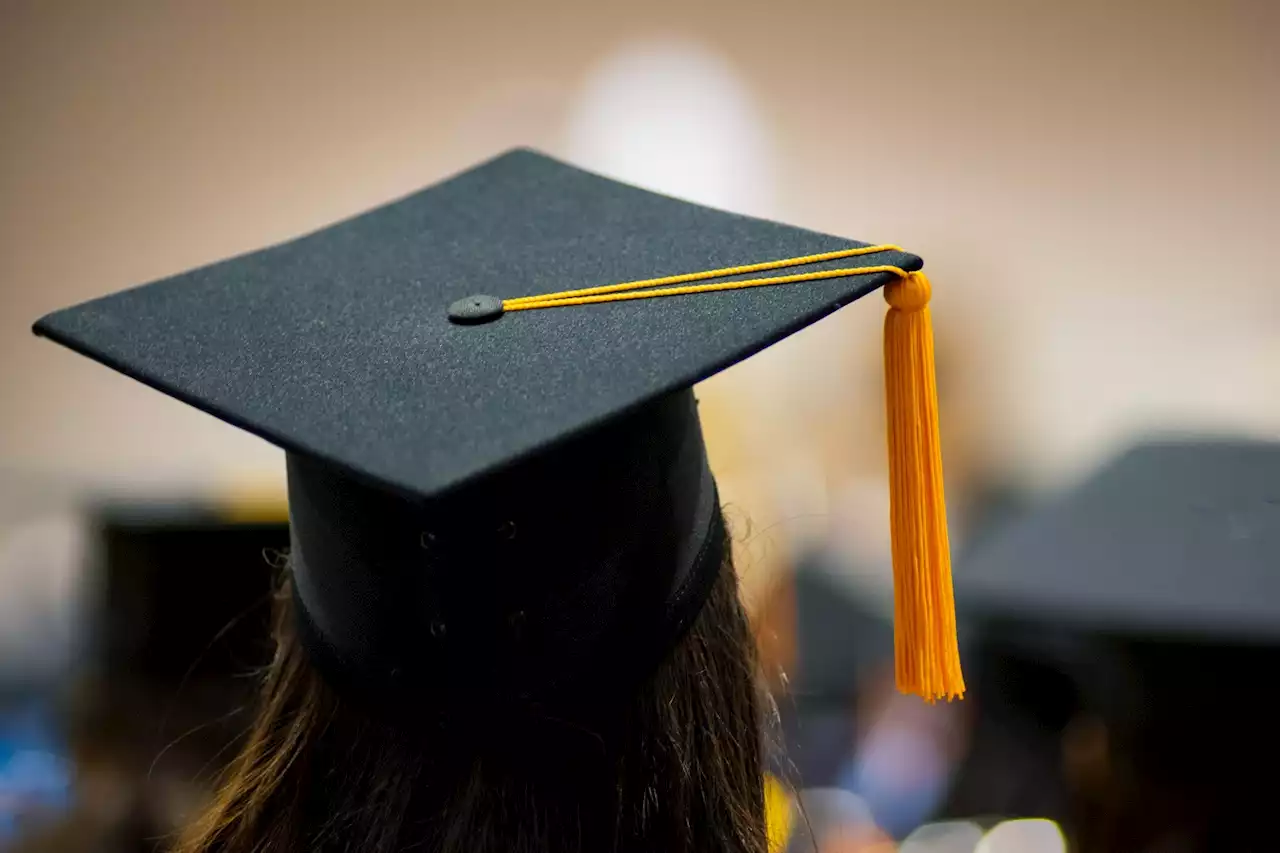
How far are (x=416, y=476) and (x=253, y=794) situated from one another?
284mm

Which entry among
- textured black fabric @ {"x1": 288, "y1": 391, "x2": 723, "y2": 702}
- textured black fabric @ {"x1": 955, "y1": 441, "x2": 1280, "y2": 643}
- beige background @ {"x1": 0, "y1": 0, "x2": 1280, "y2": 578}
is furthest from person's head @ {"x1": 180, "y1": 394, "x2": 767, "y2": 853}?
beige background @ {"x1": 0, "y1": 0, "x2": 1280, "y2": 578}

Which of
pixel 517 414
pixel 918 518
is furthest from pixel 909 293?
pixel 517 414

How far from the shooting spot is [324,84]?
180cm

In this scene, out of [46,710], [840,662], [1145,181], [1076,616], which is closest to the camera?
[1076,616]

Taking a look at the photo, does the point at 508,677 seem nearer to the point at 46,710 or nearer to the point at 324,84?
the point at 46,710

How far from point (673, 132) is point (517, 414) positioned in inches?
56.9

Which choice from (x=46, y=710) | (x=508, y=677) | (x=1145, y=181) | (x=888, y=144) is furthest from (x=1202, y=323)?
(x=46, y=710)

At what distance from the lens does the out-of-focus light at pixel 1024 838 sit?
1420 mm

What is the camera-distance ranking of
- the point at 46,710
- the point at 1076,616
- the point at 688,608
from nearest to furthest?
the point at 688,608, the point at 1076,616, the point at 46,710

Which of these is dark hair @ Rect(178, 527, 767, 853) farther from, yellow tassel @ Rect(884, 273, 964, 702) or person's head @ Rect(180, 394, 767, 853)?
yellow tassel @ Rect(884, 273, 964, 702)

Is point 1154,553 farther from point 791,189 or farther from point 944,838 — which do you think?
point 791,189

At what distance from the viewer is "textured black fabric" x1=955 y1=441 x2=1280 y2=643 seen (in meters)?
1.13

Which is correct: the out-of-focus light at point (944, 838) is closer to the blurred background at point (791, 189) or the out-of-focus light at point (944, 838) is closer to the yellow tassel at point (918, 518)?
the blurred background at point (791, 189)

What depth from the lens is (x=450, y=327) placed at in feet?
1.99
